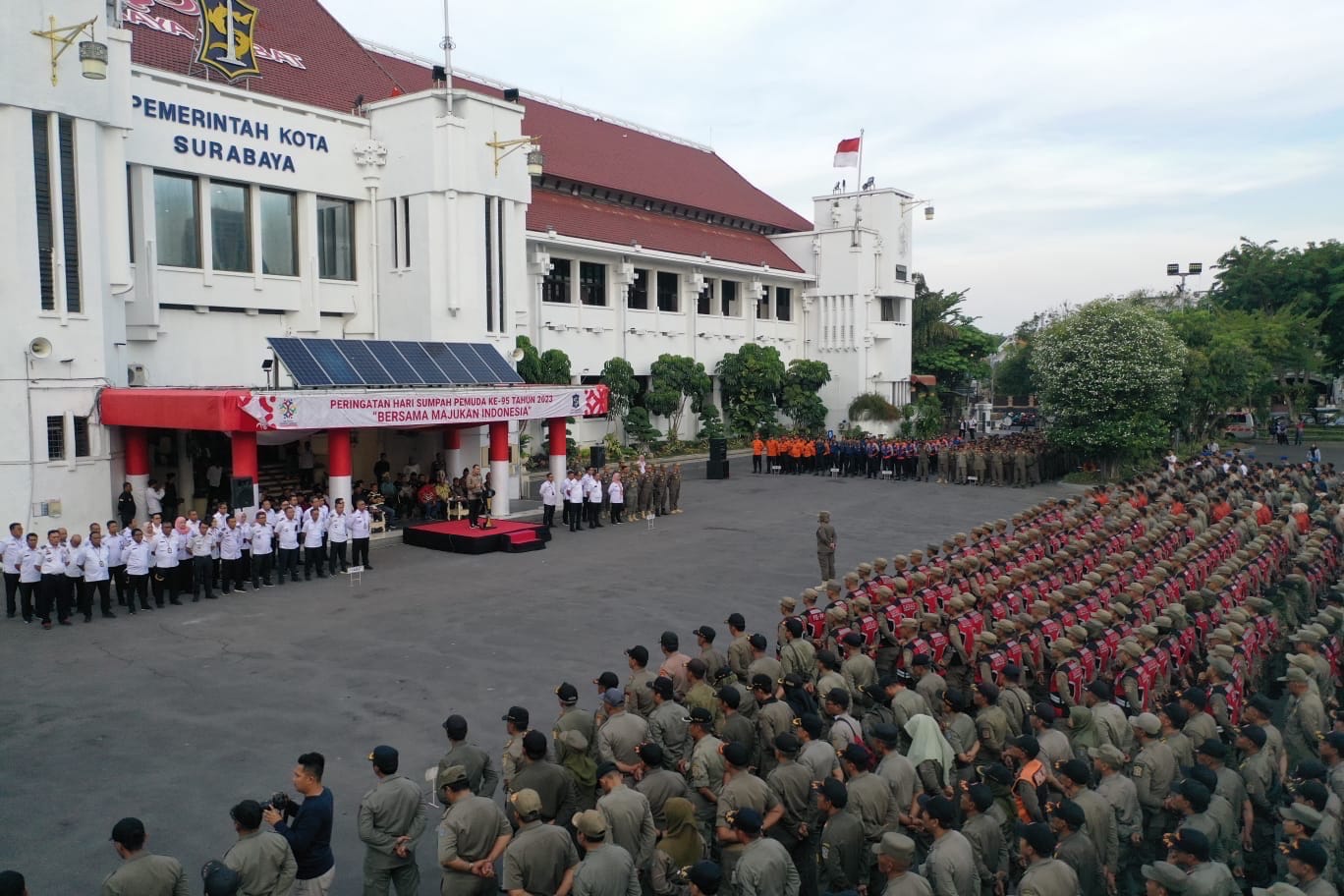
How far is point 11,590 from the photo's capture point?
527 inches

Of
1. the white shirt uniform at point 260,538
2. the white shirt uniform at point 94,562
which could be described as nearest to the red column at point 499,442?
the white shirt uniform at point 260,538

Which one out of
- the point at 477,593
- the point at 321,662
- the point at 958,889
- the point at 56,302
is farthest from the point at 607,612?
the point at 56,302

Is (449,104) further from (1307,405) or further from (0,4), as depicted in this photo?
(1307,405)

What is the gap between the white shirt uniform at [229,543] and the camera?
1485 cm

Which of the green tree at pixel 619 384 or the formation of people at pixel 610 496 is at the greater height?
the green tree at pixel 619 384

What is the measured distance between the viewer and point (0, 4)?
15.3 meters

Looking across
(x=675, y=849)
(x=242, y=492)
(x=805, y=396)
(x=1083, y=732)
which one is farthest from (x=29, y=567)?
(x=805, y=396)

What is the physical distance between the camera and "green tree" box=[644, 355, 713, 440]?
33250 mm

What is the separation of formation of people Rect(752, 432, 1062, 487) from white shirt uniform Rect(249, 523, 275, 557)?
63.8ft

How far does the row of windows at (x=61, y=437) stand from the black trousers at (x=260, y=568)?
4.24 meters

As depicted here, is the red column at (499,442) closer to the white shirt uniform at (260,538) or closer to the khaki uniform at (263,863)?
the white shirt uniform at (260,538)

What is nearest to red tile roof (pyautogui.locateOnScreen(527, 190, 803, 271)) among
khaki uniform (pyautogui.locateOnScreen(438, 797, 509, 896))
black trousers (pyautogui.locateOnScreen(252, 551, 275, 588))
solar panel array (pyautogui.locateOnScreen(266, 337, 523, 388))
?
solar panel array (pyautogui.locateOnScreen(266, 337, 523, 388))

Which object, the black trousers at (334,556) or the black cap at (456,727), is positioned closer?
the black cap at (456,727)

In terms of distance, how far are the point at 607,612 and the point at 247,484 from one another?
7015 mm
